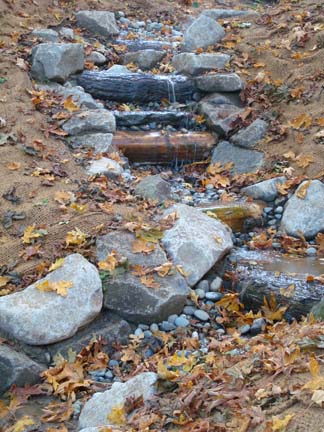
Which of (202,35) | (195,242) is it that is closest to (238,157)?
(195,242)

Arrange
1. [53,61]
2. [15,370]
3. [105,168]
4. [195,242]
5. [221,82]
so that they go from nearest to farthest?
[15,370] → [195,242] → [105,168] → [53,61] → [221,82]

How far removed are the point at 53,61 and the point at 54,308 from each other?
15.3 feet

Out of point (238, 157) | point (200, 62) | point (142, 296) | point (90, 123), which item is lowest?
point (238, 157)

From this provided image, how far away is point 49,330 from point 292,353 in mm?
1993

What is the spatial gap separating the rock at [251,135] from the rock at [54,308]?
362 cm

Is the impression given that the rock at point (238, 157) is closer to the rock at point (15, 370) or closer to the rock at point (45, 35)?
the rock at point (45, 35)

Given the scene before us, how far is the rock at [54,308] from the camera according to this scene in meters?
4.96

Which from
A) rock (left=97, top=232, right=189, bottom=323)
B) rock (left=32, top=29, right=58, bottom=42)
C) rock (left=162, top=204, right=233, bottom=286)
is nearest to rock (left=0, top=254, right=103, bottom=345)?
rock (left=97, top=232, right=189, bottom=323)

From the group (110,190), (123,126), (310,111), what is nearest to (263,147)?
(310,111)

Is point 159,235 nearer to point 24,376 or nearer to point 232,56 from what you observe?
point 24,376

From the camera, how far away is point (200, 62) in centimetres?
955

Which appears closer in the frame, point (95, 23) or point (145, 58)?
point (145, 58)

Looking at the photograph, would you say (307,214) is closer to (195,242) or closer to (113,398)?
(195,242)

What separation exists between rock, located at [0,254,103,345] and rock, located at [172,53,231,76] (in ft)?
16.5
